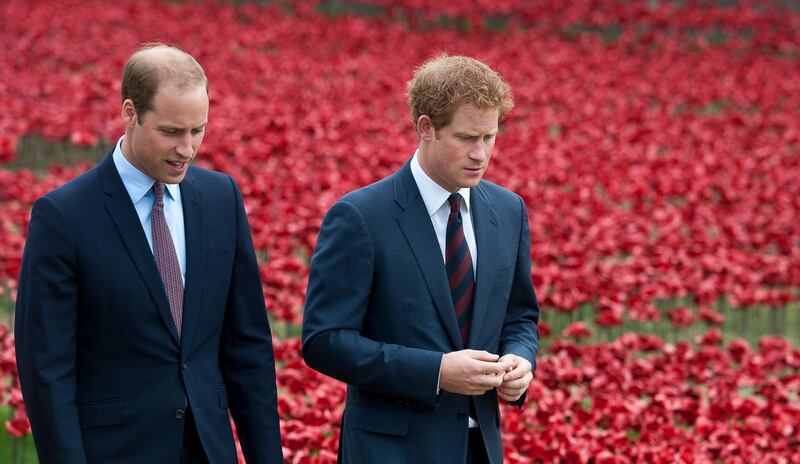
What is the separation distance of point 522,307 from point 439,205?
0.45 meters

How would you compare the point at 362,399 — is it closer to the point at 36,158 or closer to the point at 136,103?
the point at 136,103

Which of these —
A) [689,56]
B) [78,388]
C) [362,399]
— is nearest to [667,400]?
[362,399]

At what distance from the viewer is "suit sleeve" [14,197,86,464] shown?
289 centimetres

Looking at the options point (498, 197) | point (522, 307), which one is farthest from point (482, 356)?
point (498, 197)

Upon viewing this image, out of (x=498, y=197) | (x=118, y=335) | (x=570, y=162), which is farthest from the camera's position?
(x=570, y=162)

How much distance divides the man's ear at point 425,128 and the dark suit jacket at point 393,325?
0.15m

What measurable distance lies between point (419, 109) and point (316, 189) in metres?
5.97

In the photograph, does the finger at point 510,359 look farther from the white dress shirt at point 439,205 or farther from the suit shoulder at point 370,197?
the suit shoulder at point 370,197

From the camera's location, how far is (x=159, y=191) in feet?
10.4

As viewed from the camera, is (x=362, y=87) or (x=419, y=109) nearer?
(x=419, y=109)

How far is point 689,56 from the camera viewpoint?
17078mm

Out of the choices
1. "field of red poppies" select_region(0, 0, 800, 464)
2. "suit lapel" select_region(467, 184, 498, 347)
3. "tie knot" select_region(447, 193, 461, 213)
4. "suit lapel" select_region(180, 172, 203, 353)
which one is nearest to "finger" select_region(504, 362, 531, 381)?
"suit lapel" select_region(467, 184, 498, 347)

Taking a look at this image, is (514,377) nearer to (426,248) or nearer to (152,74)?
(426,248)

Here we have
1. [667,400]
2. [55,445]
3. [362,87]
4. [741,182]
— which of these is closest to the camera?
[55,445]
